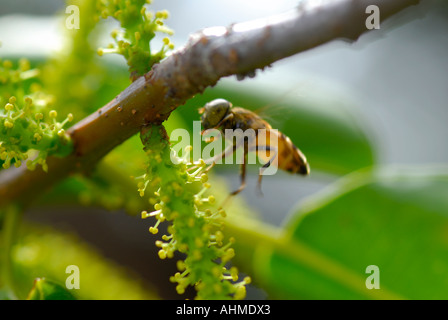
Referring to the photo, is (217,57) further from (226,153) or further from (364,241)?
(364,241)

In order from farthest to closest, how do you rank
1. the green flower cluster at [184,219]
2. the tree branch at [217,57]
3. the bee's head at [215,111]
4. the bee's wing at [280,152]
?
the bee's wing at [280,152], the bee's head at [215,111], the green flower cluster at [184,219], the tree branch at [217,57]

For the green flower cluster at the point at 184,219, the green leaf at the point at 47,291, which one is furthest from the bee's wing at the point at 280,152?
the green leaf at the point at 47,291

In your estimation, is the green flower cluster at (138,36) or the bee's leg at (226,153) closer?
the green flower cluster at (138,36)

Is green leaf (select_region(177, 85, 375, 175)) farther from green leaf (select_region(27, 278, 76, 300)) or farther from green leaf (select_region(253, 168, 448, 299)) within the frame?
green leaf (select_region(27, 278, 76, 300))

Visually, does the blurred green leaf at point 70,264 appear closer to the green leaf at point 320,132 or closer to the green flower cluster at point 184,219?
the green leaf at point 320,132

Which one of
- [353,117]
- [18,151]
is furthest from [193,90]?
[353,117]

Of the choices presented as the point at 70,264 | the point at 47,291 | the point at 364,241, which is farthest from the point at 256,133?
the point at 70,264
